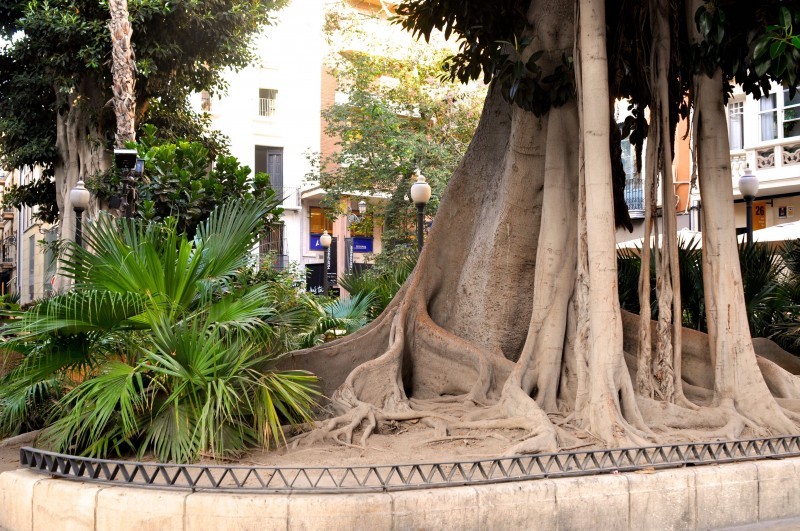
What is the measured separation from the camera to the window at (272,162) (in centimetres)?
3444

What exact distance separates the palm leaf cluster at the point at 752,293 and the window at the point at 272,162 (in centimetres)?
2494

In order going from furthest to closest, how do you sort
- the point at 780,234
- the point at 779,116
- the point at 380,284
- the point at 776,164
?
the point at 779,116
the point at 776,164
the point at 780,234
the point at 380,284

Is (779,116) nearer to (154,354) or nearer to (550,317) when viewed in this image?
(550,317)

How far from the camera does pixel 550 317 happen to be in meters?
7.22

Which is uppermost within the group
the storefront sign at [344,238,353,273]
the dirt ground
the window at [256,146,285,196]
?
the window at [256,146,285,196]

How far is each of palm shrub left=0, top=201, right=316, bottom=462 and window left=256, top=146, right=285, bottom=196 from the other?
2830cm

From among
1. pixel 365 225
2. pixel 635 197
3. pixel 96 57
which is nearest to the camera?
pixel 96 57

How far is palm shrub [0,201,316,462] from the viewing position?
221 inches

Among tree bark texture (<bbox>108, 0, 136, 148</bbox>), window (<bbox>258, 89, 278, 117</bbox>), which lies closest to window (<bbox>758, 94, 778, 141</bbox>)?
tree bark texture (<bbox>108, 0, 136, 148</bbox>)

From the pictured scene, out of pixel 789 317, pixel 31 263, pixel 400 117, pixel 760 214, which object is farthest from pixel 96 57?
pixel 31 263

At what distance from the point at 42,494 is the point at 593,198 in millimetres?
4415

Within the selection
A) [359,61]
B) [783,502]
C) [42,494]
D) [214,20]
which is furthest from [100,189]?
[783,502]

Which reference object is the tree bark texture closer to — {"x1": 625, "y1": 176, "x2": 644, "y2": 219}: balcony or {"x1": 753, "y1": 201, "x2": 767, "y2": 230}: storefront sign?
{"x1": 625, "y1": 176, "x2": 644, "y2": 219}: balcony

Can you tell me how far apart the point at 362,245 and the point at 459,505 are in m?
31.6
